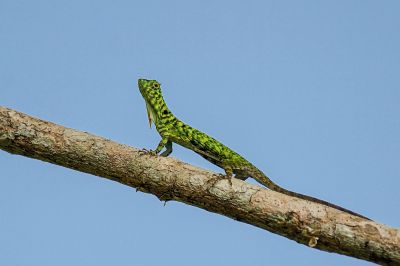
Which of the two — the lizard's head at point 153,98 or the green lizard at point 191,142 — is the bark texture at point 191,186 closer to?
the green lizard at point 191,142

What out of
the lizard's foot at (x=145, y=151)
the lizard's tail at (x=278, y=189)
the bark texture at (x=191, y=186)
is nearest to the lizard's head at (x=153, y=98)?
the lizard's tail at (x=278, y=189)

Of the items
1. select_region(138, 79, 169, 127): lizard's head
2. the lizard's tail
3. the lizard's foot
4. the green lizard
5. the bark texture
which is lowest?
the bark texture

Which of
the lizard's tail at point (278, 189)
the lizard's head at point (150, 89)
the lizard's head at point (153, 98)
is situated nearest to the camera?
the lizard's tail at point (278, 189)

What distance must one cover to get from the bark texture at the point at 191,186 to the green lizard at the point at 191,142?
37 cm

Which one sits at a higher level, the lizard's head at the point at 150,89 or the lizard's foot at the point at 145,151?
the lizard's head at the point at 150,89

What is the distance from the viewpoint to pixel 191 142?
1126cm

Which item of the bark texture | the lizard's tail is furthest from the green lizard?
the bark texture

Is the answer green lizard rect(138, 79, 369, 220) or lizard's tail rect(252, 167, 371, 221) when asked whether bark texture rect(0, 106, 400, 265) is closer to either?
lizard's tail rect(252, 167, 371, 221)

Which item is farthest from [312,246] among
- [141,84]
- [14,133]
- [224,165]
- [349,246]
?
[141,84]

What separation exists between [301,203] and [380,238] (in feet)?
3.40

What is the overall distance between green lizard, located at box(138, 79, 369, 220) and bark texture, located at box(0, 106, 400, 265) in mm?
373

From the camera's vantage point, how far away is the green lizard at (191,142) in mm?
10522

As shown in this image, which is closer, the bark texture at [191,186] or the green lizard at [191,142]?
the bark texture at [191,186]

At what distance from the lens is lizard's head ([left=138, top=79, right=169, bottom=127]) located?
12141 millimetres
